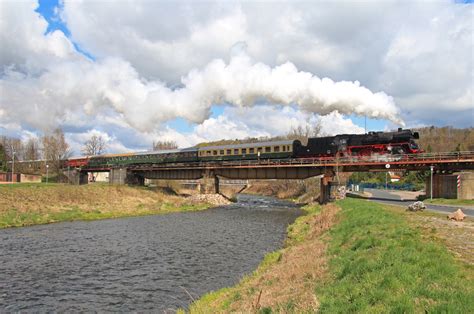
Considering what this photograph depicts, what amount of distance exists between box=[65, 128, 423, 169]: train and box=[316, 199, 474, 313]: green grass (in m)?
34.6

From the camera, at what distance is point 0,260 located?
20.1m

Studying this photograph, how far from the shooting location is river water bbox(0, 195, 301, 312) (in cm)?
1428

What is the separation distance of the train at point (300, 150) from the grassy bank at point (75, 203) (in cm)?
897

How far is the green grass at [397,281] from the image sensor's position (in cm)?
700

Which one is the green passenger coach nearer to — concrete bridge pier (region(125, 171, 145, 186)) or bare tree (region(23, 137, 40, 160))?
concrete bridge pier (region(125, 171, 145, 186))

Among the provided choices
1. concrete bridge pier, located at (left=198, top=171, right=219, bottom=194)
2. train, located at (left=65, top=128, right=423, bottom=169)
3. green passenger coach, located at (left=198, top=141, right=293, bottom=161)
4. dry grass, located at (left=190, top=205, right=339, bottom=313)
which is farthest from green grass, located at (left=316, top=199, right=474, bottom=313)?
concrete bridge pier, located at (left=198, top=171, right=219, bottom=194)

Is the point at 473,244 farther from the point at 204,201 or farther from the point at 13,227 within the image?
the point at 204,201

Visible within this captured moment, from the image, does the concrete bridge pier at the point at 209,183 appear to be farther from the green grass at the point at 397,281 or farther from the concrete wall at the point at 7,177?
the green grass at the point at 397,281

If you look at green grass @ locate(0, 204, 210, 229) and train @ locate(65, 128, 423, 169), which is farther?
train @ locate(65, 128, 423, 169)

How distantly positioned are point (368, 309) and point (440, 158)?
4094 cm

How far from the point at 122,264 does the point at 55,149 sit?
83163mm

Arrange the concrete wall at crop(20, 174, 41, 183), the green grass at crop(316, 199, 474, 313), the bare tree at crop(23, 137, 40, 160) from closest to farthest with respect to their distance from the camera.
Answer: the green grass at crop(316, 199, 474, 313) < the concrete wall at crop(20, 174, 41, 183) < the bare tree at crop(23, 137, 40, 160)

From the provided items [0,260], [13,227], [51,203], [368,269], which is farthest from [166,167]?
[368,269]

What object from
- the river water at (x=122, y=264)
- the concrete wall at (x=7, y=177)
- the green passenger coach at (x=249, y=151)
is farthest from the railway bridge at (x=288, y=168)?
the river water at (x=122, y=264)
